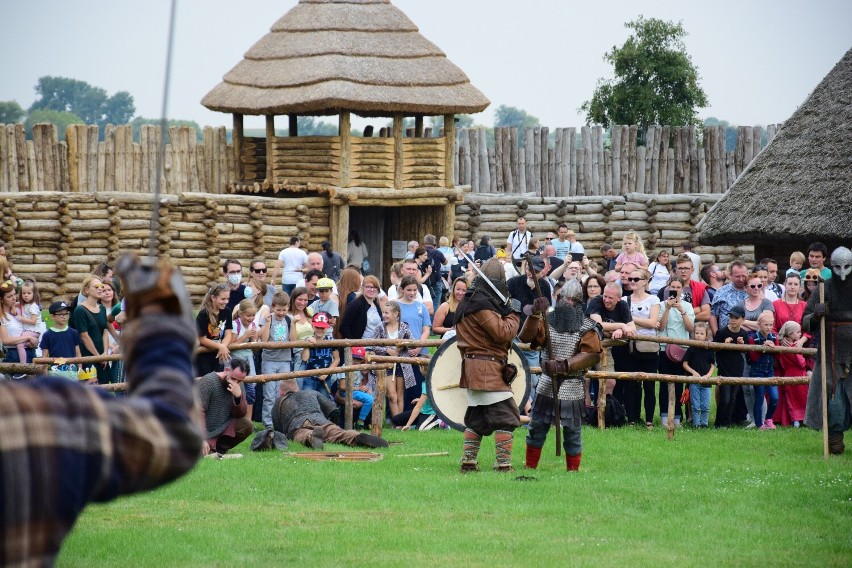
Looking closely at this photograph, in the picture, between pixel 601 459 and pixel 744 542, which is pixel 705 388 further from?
pixel 744 542

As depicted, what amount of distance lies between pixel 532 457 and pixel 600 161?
19.7 meters

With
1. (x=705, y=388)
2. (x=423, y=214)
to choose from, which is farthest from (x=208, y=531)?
(x=423, y=214)

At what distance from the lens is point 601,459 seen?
39.4 ft

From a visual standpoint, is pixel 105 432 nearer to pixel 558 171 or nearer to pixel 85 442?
pixel 85 442

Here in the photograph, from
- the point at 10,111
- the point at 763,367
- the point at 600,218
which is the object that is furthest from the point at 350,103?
the point at 10,111

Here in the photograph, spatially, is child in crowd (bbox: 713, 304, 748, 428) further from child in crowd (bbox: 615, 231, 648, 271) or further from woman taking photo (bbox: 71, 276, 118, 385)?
woman taking photo (bbox: 71, 276, 118, 385)

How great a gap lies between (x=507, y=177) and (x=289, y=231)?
19.1 feet

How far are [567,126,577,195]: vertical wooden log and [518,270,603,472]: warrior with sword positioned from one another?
19.2 meters

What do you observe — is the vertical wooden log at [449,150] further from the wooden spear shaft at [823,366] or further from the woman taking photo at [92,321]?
the wooden spear shaft at [823,366]

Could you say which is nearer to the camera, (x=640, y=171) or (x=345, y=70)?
(x=345, y=70)

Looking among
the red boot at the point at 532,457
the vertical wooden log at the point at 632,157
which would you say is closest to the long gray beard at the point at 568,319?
the red boot at the point at 532,457

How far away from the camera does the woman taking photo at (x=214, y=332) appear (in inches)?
507

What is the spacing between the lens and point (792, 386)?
14477mm

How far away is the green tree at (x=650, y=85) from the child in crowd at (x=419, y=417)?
19497mm
